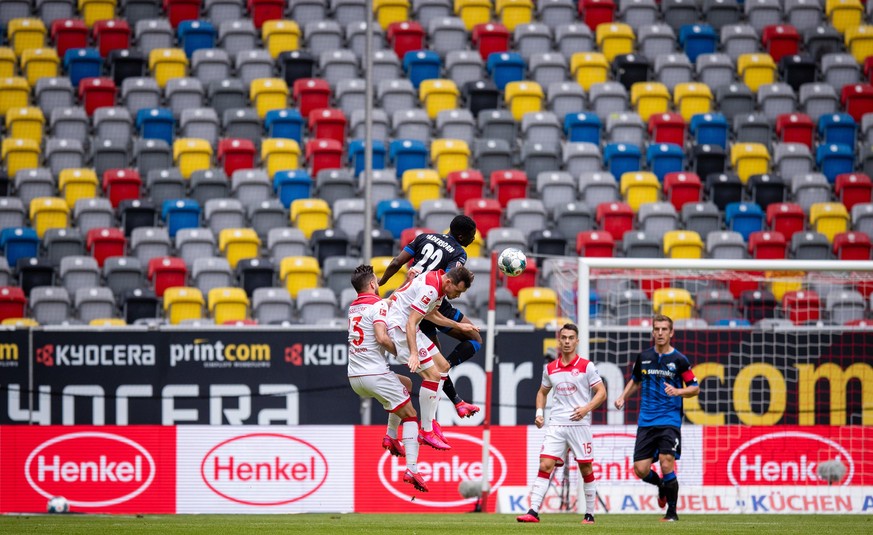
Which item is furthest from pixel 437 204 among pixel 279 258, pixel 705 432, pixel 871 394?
pixel 871 394

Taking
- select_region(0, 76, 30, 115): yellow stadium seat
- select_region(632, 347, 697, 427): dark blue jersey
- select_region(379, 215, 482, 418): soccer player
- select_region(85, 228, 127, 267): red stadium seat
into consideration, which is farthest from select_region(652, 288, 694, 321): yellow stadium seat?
select_region(0, 76, 30, 115): yellow stadium seat

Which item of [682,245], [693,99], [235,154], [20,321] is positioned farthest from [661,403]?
[693,99]

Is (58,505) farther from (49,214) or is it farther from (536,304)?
(536,304)

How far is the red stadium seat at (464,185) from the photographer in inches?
842

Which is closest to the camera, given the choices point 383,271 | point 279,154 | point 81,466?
point 81,466

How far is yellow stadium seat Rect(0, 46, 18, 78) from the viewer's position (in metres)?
23.0

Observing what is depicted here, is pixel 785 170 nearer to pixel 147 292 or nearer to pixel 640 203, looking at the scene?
pixel 640 203

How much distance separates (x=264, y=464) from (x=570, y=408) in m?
4.91

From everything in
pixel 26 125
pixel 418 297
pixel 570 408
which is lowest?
pixel 570 408

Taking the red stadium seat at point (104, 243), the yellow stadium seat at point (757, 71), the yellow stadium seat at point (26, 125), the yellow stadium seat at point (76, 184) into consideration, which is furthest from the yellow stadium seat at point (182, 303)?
the yellow stadium seat at point (757, 71)

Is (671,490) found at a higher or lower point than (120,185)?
lower

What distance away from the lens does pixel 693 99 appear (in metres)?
23.5

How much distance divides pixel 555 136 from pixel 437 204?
346cm

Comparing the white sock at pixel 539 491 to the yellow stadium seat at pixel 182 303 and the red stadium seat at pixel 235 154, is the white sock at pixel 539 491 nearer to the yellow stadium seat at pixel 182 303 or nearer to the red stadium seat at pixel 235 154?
the yellow stadium seat at pixel 182 303
